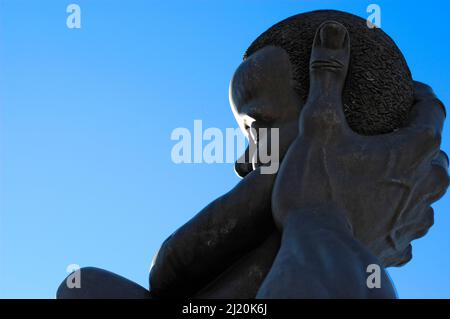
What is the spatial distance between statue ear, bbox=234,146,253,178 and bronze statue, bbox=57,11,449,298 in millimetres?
42

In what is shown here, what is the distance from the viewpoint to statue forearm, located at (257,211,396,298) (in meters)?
3.50

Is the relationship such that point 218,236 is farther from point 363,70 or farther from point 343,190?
point 363,70

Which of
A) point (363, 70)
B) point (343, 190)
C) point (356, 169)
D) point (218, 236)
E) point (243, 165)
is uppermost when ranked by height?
point (363, 70)

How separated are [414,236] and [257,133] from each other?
99 cm

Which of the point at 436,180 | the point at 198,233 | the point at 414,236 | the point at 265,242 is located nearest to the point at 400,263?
the point at 414,236

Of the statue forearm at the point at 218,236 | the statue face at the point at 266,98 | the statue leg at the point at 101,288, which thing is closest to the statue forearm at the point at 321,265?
the statue forearm at the point at 218,236

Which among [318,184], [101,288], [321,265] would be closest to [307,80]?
[318,184]

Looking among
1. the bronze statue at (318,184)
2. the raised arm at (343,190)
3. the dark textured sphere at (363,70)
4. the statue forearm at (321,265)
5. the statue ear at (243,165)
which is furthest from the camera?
the statue ear at (243,165)

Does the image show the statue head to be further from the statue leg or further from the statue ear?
the statue leg

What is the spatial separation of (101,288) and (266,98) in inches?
52.3

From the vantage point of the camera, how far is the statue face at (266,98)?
4590 mm

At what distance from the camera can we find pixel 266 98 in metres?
4.68

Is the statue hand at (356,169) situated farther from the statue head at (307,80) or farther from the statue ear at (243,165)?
the statue ear at (243,165)

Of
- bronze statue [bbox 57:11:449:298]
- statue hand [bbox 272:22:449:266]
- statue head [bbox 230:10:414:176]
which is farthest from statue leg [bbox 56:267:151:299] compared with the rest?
statue head [bbox 230:10:414:176]
